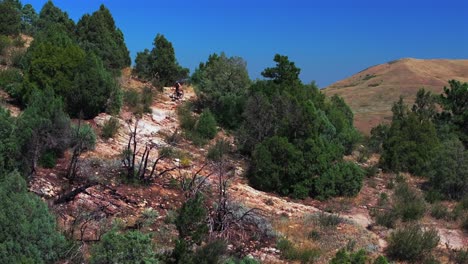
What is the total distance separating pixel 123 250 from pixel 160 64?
1827 cm

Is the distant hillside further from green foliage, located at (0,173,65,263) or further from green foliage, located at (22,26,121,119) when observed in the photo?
green foliage, located at (0,173,65,263)

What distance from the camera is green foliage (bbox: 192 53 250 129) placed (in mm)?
21094

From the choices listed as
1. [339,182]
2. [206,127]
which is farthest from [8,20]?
[339,182]

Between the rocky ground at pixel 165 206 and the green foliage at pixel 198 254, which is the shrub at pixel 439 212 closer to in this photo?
the rocky ground at pixel 165 206

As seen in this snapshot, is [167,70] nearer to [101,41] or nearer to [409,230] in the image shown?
[101,41]

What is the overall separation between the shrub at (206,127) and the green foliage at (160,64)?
5756mm

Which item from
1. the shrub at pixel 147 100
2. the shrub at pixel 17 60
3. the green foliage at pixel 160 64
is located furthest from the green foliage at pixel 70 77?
the green foliage at pixel 160 64

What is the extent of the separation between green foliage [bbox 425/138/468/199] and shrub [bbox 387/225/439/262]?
6878 millimetres

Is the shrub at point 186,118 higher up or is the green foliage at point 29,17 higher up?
the green foliage at point 29,17

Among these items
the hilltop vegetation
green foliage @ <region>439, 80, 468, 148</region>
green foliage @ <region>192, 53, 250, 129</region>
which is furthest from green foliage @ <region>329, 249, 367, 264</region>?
green foliage @ <region>439, 80, 468, 148</region>

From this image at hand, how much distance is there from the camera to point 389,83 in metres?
87.6

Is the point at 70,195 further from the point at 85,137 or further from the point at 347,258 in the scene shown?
the point at 347,258

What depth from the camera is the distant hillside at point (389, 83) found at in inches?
2521

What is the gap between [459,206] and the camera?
570 inches
